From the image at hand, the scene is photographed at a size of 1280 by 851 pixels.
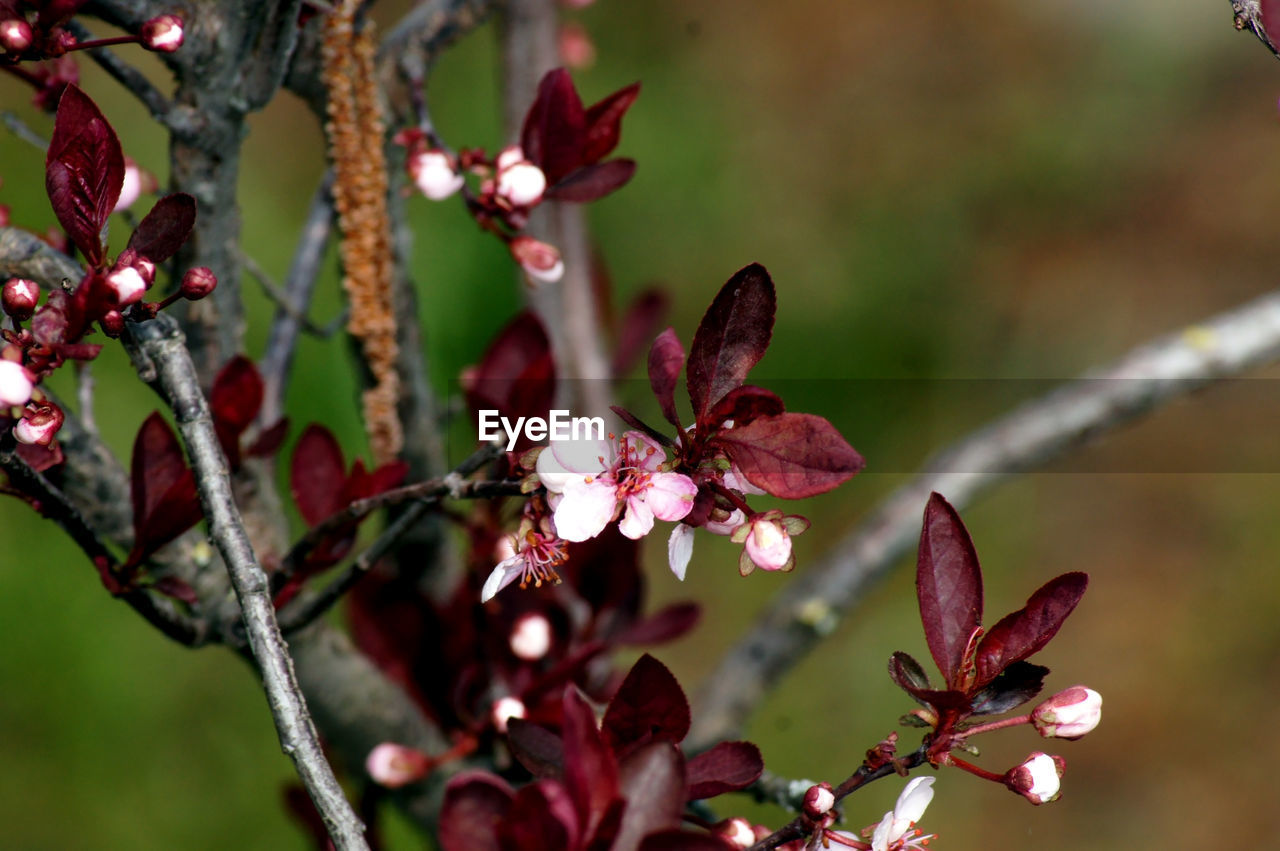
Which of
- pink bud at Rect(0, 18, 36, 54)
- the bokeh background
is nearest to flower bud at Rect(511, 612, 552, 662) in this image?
pink bud at Rect(0, 18, 36, 54)

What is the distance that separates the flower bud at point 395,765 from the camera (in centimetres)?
70

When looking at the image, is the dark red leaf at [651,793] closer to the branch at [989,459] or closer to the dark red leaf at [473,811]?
the dark red leaf at [473,811]

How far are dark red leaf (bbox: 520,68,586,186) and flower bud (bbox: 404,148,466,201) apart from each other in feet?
0.18

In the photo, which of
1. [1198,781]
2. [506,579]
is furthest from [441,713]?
[1198,781]

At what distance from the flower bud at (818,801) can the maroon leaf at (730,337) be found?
0.52 feet

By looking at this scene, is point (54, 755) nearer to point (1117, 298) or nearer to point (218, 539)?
point (218, 539)

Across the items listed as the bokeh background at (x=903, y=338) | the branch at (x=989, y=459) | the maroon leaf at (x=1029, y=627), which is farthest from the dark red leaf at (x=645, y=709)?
the bokeh background at (x=903, y=338)

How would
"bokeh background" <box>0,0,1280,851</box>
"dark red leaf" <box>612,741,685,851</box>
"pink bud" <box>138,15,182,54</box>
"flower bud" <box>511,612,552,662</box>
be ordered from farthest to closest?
"bokeh background" <box>0,0,1280,851</box> < "flower bud" <box>511,612,552,662</box> < "pink bud" <box>138,15,182,54</box> < "dark red leaf" <box>612,741,685,851</box>

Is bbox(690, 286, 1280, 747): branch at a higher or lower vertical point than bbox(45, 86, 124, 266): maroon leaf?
higher

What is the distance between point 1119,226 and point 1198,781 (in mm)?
1114

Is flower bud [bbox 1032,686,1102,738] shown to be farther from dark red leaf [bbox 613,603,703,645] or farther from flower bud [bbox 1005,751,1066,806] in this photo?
dark red leaf [bbox 613,603,703,645]

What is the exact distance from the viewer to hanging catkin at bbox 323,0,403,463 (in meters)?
0.64

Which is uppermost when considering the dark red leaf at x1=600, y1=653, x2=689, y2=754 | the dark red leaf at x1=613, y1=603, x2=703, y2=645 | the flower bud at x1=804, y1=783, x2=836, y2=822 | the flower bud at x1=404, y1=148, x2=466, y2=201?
the flower bud at x1=404, y1=148, x2=466, y2=201

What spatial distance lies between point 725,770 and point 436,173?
1.32 feet
